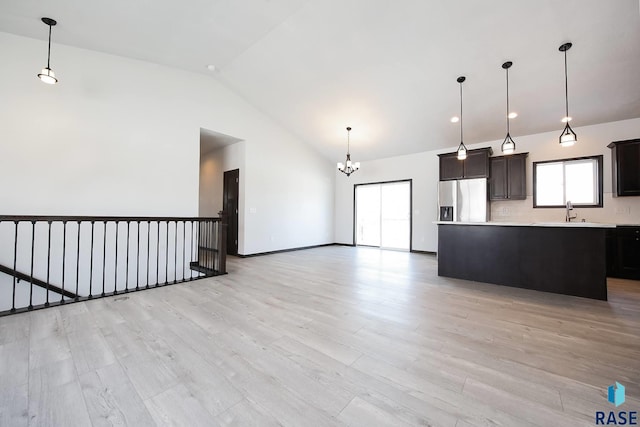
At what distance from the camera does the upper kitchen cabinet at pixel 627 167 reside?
4.21 metres

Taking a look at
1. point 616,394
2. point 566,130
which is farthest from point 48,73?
point 566,130

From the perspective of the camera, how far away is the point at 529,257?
343cm

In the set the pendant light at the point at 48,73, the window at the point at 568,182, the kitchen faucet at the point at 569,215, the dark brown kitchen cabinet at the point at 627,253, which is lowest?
the dark brown kitchen cabinet at the point at 627,253

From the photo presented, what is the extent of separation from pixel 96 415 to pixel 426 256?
6377 mm

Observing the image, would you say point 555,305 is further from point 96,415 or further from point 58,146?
point 58,146

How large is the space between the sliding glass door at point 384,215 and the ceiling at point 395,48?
2.41 meters

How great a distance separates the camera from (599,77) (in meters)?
3.74

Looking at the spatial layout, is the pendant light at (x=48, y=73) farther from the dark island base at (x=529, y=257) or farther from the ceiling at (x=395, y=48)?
the dark island base at (x=529, y=257)

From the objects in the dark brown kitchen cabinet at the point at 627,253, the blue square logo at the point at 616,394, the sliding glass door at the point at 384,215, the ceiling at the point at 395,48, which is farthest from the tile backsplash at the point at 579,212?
the blue square logo at the point at 616,394

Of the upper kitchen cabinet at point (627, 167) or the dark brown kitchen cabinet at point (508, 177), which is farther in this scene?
the dark brown kitchen cabinet at point (508, 177)

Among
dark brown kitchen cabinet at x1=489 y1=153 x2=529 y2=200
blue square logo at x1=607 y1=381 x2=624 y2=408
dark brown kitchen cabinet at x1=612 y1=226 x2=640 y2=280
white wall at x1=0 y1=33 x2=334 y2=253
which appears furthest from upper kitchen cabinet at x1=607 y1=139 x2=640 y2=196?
white wall at x1=0 y1=33 x2=334 y2=253

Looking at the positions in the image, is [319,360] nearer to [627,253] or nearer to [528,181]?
[627,253]

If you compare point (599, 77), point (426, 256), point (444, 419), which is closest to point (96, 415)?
point (444, 419)

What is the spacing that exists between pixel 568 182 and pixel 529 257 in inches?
115
